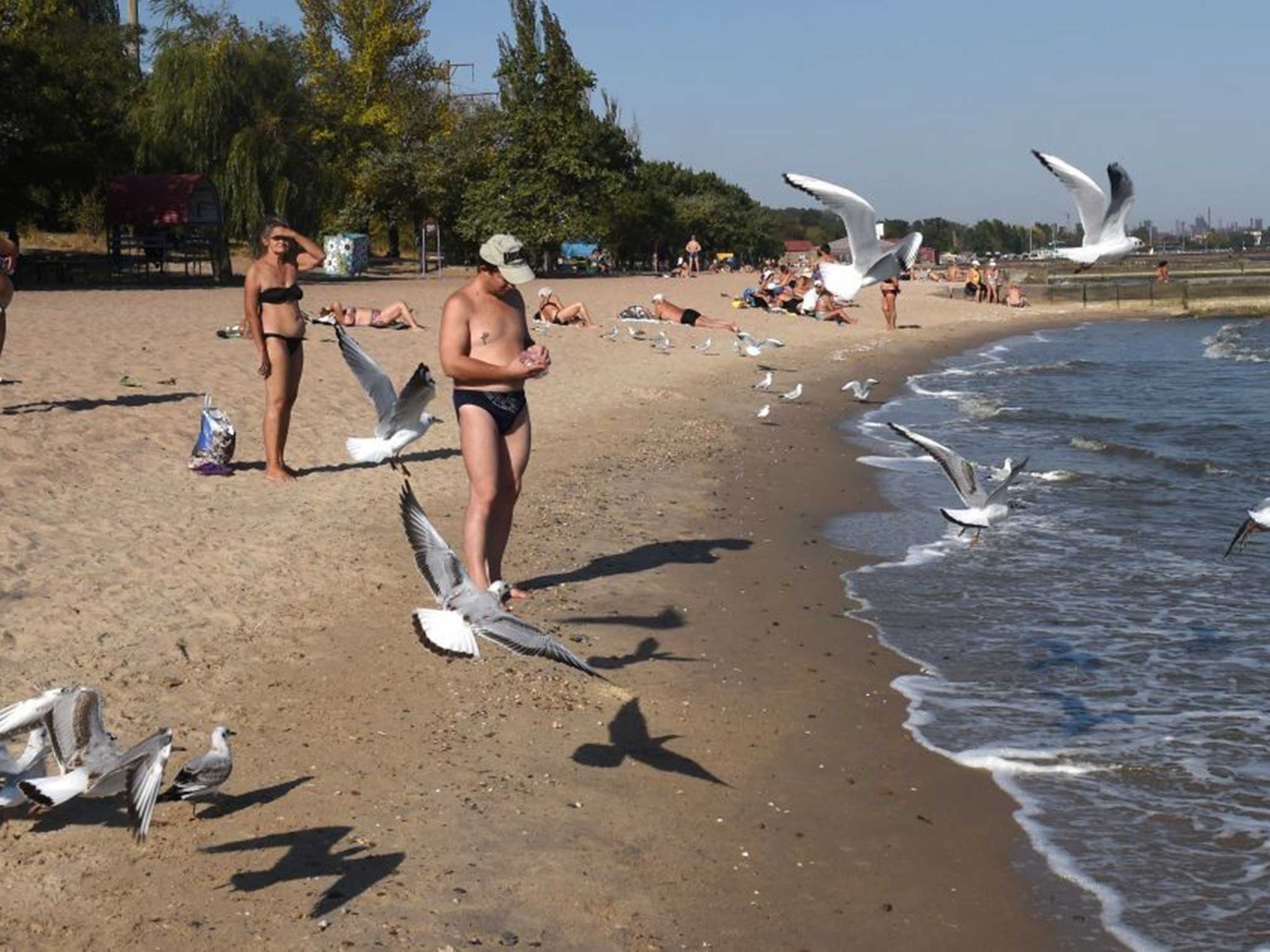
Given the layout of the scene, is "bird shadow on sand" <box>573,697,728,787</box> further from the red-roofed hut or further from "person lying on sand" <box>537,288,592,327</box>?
the red-roofed hut

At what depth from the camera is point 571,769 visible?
572 cm

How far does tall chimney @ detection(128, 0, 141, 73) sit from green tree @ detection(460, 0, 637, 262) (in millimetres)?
13300

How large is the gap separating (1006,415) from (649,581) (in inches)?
Answer: 510

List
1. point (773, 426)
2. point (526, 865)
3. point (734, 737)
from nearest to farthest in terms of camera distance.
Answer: point (526, 865) → point (734, 737) → point (773, 426)

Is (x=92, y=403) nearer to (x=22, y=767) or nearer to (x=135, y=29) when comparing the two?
(x=22, y=767)

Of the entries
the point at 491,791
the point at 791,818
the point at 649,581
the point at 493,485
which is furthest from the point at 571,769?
the point at 649,581

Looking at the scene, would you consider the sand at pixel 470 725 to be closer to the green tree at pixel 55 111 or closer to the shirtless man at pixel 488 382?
the shirtless man at pixel 488 382

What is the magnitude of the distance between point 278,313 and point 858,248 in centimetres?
459

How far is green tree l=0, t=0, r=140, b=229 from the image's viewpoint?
104 feet

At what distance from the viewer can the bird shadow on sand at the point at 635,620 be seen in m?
7.83

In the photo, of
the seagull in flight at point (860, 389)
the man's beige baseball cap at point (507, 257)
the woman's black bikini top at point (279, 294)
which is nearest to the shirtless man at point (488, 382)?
the man's beige baseball cap at point (507, 257)

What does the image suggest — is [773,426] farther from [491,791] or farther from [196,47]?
[196,47]

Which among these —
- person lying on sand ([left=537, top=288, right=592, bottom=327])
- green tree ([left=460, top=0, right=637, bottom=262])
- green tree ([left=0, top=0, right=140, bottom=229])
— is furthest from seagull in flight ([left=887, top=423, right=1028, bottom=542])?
green tree ([left=460, top=0, right=637, bottom=262])

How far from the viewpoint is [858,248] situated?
8.34m
